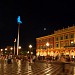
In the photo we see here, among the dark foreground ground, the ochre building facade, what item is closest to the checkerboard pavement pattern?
the dark foreground ground

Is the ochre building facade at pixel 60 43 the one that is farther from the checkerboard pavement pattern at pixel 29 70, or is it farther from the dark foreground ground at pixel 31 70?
the checkerboard pavement pattern at pixel 29 70

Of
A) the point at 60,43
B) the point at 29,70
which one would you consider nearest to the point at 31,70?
the point at 29,70

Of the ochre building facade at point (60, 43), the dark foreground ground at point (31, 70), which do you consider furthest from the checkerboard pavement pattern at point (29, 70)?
the ochre building facade at point (60, 43)

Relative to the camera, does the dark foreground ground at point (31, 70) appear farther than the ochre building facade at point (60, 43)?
No

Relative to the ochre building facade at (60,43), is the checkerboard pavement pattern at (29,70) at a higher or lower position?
lower

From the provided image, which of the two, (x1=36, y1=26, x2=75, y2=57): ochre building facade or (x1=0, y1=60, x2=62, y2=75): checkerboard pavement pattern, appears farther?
(x1=36, y1=26, x2=75, y2=57): ochre building facade

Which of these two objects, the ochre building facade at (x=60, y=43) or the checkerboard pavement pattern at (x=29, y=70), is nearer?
the checkerboard pavement pattern at (x=29, y=70)

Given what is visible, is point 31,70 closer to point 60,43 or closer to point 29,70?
point 29,70

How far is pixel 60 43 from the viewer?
236ft

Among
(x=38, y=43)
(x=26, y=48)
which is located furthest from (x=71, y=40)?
(x=26, y=48)

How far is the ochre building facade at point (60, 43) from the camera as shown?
214ft

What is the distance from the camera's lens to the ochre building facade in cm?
6522

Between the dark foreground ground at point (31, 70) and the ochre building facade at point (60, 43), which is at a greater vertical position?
the ochre building facade at point (60, 43)

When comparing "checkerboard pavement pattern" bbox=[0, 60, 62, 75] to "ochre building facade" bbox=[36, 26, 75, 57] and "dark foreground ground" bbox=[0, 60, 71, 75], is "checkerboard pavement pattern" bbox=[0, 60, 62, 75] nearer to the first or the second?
"dark foreground ground" bbox=[0, 60, 71, 75]
